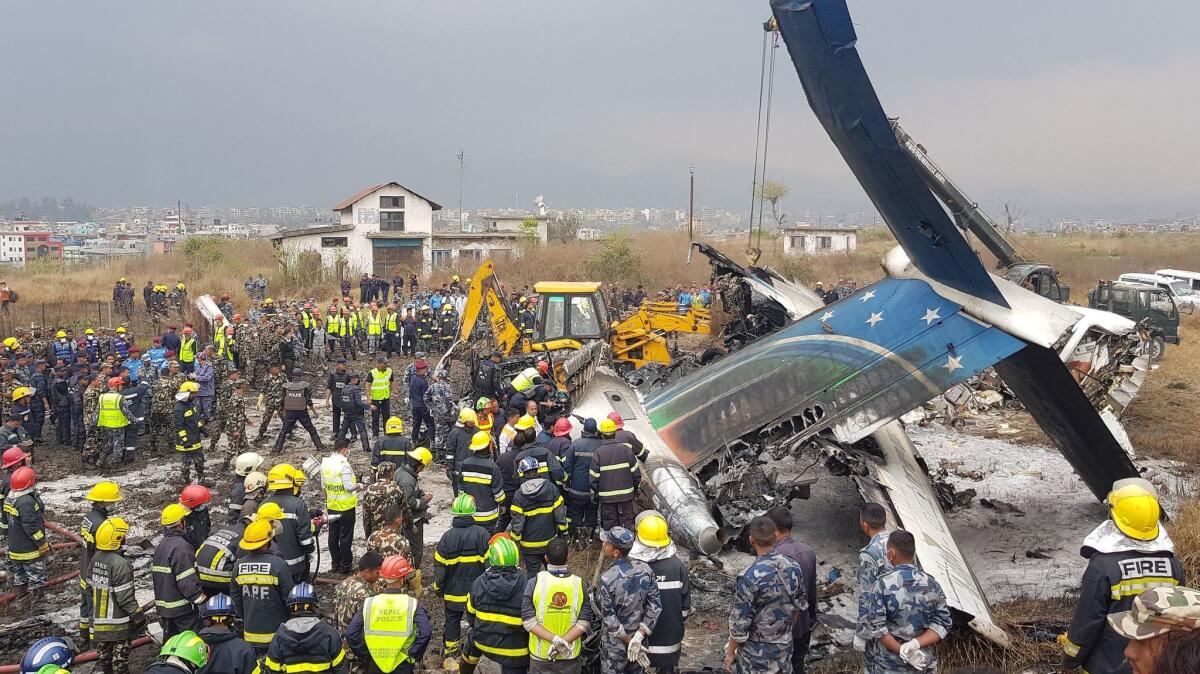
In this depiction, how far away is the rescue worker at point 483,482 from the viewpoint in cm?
861

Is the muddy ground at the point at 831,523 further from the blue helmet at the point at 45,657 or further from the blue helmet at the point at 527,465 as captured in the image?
the blue helmet at the point at 45,657

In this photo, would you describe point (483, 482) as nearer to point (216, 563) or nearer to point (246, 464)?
point (246, 464)

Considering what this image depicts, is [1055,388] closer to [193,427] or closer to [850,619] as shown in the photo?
[850,619]

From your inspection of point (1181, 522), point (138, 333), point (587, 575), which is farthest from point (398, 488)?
point (138, 333)

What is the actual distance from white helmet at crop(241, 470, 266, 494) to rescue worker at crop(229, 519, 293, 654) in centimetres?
167

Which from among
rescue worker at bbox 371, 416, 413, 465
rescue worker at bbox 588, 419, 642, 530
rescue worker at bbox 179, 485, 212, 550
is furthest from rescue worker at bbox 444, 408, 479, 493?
rescue worker at bbox 179, 485, 212, 550

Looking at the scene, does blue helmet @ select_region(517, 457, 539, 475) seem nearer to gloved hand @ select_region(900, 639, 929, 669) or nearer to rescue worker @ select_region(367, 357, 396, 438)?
gloved hand @ select_region(900, 639, 929, 669)

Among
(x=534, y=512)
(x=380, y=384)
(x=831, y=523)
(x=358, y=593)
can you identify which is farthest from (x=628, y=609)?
(x=380, y=384)

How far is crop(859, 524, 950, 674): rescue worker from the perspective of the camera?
202 inches

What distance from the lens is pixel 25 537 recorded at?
28.0 ft

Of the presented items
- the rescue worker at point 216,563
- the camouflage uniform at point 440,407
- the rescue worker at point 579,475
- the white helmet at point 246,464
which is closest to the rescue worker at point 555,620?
the rescue worker at point 216,563

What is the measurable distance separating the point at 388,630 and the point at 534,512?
8.70 feet

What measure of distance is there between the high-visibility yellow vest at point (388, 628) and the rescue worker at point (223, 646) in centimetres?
78

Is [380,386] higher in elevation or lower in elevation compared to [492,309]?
lower
